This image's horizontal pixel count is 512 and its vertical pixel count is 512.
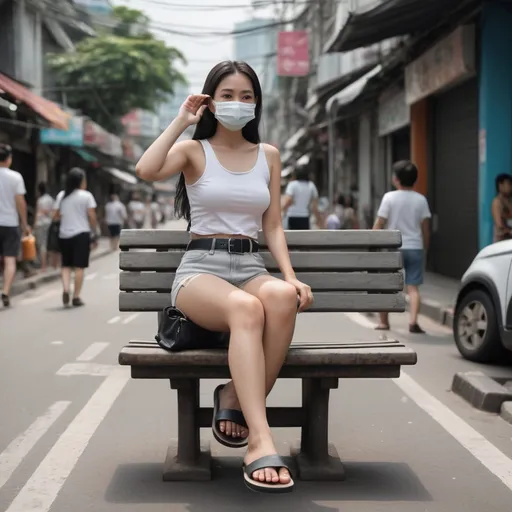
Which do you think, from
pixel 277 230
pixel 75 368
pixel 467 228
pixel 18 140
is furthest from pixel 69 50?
pixel 277 230

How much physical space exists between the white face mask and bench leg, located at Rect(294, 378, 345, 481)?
4.09 ft

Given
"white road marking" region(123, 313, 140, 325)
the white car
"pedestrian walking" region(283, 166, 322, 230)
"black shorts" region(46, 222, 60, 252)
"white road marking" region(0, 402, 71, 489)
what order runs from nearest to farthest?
1. "white road marking" region(0, 402, 71, 489)
2. the white car
3. "white road marking" region(123, 313, 140, 325)
4. "black shorts" region(46, 222, 60, 252)
5. "pedestrian walking" region(283, 166, 322, 230)

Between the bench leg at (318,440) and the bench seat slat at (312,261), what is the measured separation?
0.68m

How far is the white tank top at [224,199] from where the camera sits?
13.8 feet

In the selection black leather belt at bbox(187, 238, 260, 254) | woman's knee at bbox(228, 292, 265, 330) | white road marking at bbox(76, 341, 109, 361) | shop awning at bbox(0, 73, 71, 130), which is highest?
shop awning at bbox(0, 73, 71, 130)

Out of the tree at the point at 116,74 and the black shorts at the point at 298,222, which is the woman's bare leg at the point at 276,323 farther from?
the tree at the point at 116,74

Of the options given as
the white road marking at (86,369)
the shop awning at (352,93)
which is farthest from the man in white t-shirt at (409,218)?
the shop awning at (352,93)

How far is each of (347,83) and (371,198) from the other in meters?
3.06

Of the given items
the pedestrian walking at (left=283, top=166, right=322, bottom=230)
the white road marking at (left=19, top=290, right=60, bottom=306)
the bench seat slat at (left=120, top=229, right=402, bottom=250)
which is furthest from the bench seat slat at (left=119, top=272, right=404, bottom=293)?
the pedestrian walking at (left=283, top=166, right=322, bottom=230)

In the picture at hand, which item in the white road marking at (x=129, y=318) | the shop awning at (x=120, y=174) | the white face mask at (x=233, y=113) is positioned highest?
the shop awning at (x=120, y=174)

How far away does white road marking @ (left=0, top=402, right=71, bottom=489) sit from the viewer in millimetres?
4359

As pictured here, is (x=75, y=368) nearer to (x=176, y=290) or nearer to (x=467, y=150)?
(x=176, y=290)

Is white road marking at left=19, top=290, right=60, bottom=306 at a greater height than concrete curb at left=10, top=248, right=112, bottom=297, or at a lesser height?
lesser

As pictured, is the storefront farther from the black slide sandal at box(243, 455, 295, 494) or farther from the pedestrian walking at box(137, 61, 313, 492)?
the black slide sandal at box(243, 455, 295, 494)
